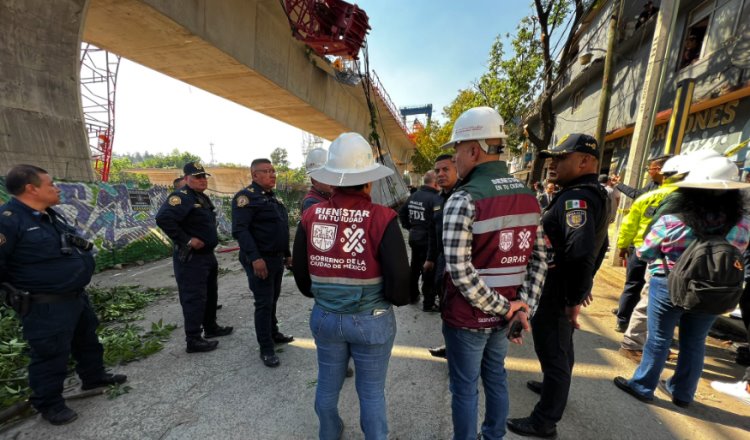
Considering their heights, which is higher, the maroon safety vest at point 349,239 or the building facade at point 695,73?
the building facade at point 695,73

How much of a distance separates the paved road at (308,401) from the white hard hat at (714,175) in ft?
6.30

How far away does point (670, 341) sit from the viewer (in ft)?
7.84

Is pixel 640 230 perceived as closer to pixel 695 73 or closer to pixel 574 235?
pixel 574 235

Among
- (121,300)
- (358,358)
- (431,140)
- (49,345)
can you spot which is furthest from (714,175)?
(431,140)

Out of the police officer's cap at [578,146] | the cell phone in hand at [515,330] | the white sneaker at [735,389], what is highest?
the police officer's cap at [578,146]

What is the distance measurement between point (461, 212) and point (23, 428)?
12.0ft

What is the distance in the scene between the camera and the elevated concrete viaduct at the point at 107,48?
4.01m

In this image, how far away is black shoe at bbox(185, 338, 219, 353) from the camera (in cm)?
335

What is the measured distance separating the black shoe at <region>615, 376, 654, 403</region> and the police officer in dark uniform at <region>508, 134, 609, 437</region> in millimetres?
1097

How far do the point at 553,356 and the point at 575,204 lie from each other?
1.11m

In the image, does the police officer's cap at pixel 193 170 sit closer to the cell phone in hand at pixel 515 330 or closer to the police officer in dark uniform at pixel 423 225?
the police officer in dark uniform at pixel 423 225

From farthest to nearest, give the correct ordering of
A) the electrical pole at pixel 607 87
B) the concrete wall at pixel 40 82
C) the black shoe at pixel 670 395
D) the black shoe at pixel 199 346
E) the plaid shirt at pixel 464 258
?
the electrical pole at pixel 607 87 < the concrete wall at pixel 40 82 < the black shoe at pixel 199 346 < the black shoe at pixel 670 395 < the plaid shirt at pixel 464 258

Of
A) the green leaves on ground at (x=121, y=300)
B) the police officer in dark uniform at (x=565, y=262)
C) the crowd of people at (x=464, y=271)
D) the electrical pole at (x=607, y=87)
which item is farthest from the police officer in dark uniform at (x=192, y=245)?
the electrical pole at (x=607, y=87)

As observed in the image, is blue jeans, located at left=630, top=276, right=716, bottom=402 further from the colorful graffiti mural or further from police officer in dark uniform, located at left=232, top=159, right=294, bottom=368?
the colorful graffiti mural
